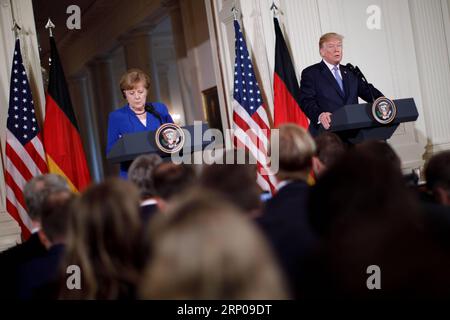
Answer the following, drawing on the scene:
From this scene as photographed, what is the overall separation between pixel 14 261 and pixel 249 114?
4.26 meters

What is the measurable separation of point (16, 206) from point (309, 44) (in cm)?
348

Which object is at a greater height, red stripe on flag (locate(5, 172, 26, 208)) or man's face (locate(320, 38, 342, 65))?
man's face (locate(320, 38, 342, 65))

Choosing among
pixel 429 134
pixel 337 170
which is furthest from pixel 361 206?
pixel 429 134

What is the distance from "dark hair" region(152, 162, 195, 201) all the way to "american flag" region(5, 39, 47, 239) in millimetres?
3107

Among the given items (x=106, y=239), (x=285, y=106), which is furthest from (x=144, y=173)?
(x=285, y=106)

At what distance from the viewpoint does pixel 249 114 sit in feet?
22.0

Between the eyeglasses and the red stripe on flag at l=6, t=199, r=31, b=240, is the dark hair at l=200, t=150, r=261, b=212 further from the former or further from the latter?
the red stripe on flag at l=6, t=199, r=31, b=240

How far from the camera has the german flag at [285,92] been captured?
673cm

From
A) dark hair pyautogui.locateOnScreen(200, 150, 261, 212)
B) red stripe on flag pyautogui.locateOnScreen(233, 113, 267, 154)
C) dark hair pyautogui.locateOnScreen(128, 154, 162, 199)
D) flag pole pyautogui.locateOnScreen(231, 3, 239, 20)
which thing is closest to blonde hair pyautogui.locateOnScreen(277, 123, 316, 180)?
dark hair pyautogui.locateOnScreen(200, 150, 261, 212)

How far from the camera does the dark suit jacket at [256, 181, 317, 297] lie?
1979mm

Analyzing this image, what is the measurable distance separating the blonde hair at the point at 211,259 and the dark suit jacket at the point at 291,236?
676mm

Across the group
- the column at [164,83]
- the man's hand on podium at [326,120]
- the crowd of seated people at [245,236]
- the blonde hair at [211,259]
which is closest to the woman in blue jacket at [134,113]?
the man's hand on podium at [326,120]
